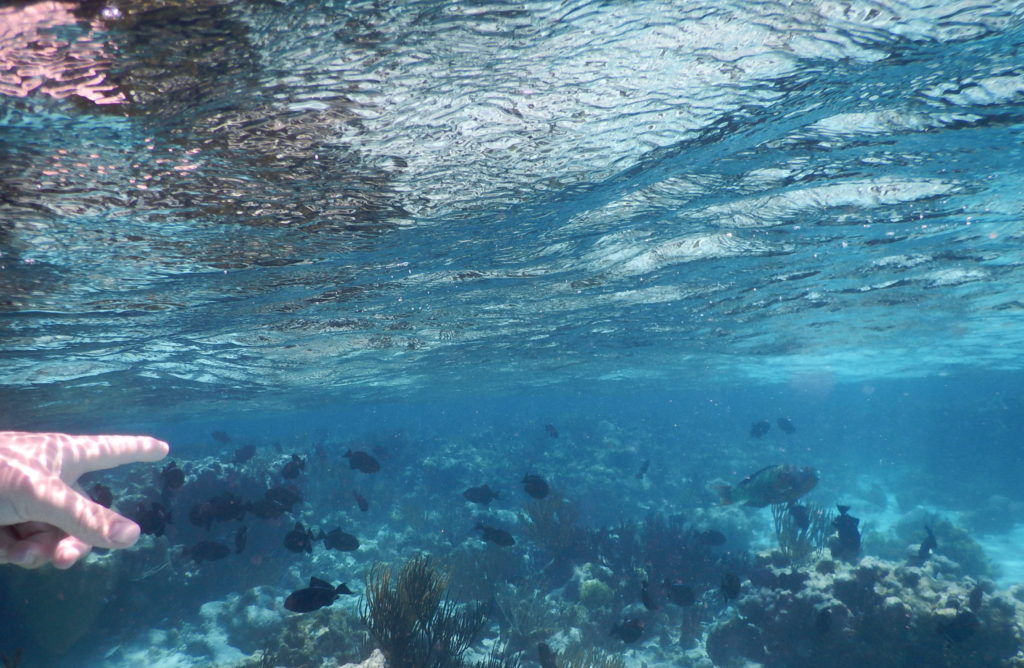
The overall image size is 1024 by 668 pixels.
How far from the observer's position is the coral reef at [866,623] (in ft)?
33.5

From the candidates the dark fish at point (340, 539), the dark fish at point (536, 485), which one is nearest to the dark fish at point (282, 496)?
the dark fish at point (340, 539)

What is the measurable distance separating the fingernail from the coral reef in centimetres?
1177

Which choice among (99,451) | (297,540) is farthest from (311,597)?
(99,451)

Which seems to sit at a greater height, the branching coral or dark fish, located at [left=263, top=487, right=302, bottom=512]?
dark fish, located at [left=263, top=487, right=302, bottom=512]

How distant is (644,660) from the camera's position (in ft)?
43.7

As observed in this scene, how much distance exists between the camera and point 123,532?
2234 millimetres

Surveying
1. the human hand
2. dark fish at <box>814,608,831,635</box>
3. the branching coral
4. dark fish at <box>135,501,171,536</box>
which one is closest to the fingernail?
the human hand

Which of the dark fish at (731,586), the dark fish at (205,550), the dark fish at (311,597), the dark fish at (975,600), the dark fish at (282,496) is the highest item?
the dark fish at (311,597)

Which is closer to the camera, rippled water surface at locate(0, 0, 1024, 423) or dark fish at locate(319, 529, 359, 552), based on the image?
rippled water surface at locate(0, 0, 1024, 423)

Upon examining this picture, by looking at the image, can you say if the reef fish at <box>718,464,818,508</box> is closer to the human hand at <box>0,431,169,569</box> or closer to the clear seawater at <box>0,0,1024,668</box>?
the clear seawater at <box>0,0,1024,668</box>

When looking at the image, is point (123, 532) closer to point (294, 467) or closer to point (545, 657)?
point (545, 657)

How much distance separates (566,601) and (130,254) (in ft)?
50.1

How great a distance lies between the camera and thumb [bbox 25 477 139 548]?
214 cm

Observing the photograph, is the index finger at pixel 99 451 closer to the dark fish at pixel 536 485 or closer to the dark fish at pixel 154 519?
the dark fish at pixel 154 519
